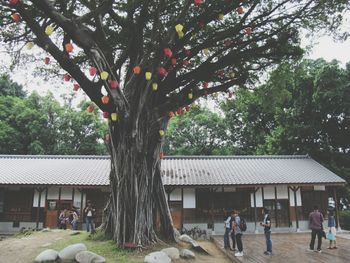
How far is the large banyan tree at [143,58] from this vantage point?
8.50m

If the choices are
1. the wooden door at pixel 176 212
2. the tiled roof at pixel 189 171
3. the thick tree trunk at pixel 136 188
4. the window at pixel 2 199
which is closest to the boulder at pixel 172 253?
the thick tree trunk at pixel 136 188

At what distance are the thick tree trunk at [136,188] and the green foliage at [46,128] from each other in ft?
62.8

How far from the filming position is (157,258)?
7.50 meters

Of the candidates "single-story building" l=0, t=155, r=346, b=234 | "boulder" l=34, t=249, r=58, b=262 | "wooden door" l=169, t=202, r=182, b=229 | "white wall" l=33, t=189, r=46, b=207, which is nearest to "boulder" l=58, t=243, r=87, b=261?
"boulder" l=34, t=249, r=58, b=262

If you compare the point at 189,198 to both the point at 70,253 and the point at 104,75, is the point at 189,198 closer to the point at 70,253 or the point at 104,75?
the point at 70,253

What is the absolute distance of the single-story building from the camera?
1778 cm

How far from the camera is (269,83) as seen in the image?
1216cm

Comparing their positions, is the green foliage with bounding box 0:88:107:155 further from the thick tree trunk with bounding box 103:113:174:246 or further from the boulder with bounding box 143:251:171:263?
the boulder with bounding box 143:251:171:263

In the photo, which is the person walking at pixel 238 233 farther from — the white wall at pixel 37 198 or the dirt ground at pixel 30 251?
the white wall at pixel 37 198

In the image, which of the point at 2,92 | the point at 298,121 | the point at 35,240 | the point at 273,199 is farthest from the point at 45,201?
the point at 2,92

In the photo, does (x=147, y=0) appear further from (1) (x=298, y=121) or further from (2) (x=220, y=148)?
(2) (x=220, y=148)

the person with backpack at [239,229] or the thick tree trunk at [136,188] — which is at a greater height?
the thick tree trunk at [136,188]

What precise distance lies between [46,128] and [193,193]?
15.4 meters

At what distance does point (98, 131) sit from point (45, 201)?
11.6m
